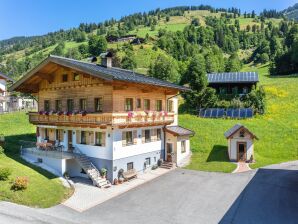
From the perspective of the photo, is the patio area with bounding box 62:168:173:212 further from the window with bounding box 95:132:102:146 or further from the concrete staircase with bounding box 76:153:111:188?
the window with bounding box 95:132:102:146

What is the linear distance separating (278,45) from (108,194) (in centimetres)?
12495

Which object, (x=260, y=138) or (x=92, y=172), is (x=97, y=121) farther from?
(x=260, y=138)

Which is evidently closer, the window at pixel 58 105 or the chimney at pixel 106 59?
the window at pixel 58 105

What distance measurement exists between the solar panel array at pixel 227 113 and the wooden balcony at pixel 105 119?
52.7ft

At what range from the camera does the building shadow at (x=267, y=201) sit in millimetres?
18422

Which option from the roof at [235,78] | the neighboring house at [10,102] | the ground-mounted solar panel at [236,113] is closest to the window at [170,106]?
the ground-mounted solar panel at [236,113]

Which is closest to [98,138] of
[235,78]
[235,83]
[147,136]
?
[147,136]

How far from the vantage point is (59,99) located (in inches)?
1219

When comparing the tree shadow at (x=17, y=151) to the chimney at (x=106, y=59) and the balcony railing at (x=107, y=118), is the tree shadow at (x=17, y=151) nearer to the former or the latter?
the balcony railing at (x=107, y=118)

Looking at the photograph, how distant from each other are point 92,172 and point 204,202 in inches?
393

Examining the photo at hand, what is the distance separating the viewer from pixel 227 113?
46.4 metres

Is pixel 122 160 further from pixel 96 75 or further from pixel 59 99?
pixel 59 99

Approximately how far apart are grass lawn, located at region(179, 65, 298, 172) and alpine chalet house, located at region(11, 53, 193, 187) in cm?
367

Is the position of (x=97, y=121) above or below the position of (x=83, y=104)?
below
